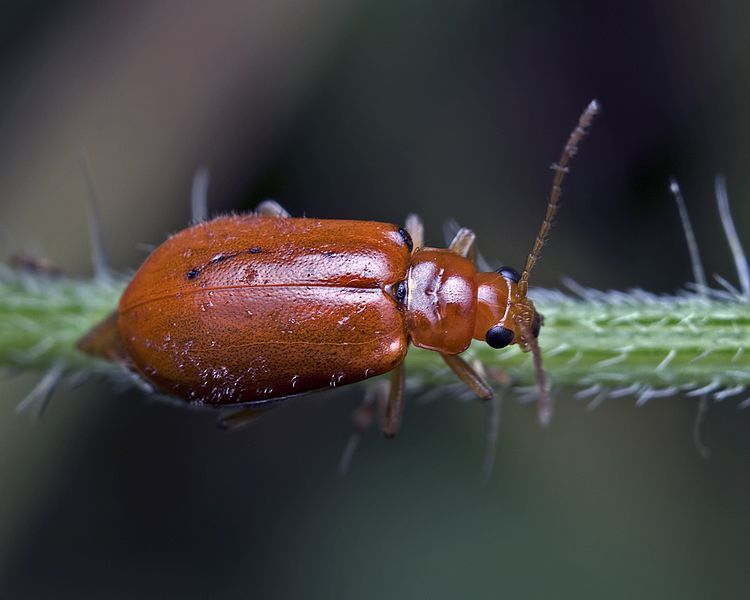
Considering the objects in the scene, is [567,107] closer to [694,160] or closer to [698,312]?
[694,160]

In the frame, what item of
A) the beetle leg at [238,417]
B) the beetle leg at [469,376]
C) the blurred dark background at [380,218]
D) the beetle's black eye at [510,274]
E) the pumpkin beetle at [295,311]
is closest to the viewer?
the pumpkin beetle at [295,311]

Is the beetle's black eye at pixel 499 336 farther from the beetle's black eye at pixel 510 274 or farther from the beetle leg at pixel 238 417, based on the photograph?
the beetle leg at pixel 238 417

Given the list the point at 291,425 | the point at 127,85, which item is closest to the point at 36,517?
the point at 291,425

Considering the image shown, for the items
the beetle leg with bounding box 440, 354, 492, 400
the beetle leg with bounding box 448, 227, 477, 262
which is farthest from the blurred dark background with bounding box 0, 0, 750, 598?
the beetle leg with bounding box 440, 354, 492, 400

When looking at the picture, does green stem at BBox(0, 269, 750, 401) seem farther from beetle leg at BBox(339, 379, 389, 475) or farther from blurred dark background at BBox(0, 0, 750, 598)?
blurred dark background at BBox(0, 0, 750, 598)

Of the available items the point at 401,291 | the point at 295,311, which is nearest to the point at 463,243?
the point at 401,291

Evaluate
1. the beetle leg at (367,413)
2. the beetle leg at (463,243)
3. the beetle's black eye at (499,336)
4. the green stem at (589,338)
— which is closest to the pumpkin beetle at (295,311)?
the beetle's black eye at (499,336)

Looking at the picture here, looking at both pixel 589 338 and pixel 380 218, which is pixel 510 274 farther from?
pixel 380 218
